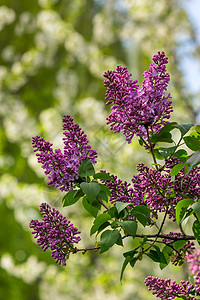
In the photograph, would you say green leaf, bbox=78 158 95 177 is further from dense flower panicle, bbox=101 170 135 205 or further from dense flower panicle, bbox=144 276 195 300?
dense flower panicle, bbox=144 276 195 300

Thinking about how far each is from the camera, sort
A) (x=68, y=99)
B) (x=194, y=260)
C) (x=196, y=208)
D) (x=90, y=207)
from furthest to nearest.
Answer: (x=68, y=99), (x=194, y=260), (x=90, y=207), (x=196, y=208)

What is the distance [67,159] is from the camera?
781mm

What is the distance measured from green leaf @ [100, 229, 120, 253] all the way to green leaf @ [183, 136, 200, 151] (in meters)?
0.22

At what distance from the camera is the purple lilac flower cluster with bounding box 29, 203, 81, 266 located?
0.77m

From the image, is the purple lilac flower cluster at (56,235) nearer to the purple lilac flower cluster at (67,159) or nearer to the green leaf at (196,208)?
the purple lilac flower cluster at (67,159)

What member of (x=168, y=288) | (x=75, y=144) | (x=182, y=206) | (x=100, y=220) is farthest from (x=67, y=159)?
(x=168, y=288)

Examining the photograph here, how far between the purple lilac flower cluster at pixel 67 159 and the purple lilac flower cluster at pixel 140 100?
3.2 inches

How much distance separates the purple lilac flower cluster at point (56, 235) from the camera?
0.77 meters

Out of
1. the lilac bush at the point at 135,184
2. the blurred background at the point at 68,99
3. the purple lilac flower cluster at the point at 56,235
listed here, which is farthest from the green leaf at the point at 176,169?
the blurred background at the point at 68,99

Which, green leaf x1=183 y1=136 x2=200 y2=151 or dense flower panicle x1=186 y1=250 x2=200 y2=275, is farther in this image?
dense flower panicle x1=186 y1=250 x2=200 y2=275

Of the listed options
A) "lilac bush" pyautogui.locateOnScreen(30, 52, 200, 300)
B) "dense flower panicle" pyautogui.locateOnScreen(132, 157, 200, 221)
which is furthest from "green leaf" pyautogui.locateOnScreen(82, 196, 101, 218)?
"dense flower panicle" pyautogui.locateOnScreen(132, 157, 200, 221)

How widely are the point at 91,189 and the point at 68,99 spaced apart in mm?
5861

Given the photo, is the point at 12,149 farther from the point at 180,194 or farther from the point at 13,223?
the point at 180,194

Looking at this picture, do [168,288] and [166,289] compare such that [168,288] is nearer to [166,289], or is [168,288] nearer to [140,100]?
[166,289]
